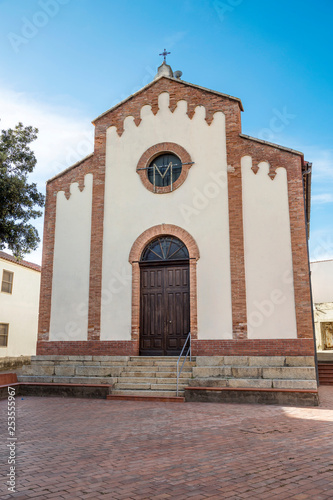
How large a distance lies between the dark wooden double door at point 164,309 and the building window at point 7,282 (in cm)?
1205

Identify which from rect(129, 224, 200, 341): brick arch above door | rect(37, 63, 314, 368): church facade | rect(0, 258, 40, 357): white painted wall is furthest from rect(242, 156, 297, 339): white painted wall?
rect(0, 258, 40, 357): white painted wall

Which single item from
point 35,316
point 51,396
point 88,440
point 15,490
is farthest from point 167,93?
point 35,316

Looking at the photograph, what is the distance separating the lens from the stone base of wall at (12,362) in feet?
71.1

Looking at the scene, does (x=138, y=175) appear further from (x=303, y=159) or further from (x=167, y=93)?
(x=303, y=159)

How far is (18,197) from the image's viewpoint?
13.8m

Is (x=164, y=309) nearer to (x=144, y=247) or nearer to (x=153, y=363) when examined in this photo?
(x=153, y=363)

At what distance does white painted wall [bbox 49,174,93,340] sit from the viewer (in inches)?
516

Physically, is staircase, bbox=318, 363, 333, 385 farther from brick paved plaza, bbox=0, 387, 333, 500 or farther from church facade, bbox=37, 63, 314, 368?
brick paved plaza, bbox=0, 387, 333, 500

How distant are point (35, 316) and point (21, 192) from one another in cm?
1260

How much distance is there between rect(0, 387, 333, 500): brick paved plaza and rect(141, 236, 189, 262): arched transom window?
515 centimetres

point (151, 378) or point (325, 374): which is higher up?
point (151, 378)

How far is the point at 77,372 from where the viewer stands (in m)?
11.8

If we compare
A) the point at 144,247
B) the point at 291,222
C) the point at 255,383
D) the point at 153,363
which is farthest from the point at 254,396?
the point at 144,247

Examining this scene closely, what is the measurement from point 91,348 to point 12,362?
38.5ft
